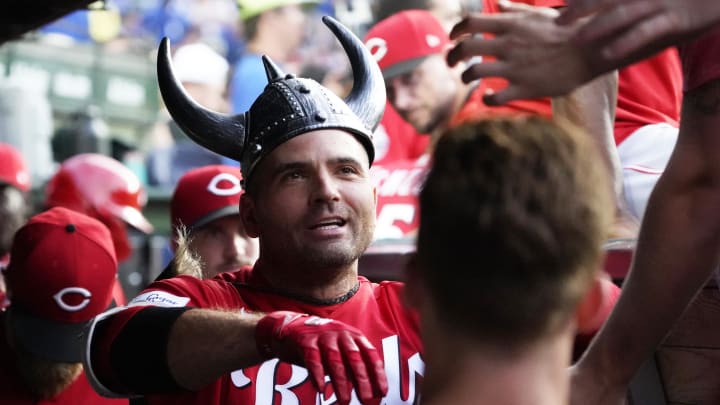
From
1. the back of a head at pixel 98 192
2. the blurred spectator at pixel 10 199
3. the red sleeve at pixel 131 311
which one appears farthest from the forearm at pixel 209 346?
the back of a head at pixel 98 192

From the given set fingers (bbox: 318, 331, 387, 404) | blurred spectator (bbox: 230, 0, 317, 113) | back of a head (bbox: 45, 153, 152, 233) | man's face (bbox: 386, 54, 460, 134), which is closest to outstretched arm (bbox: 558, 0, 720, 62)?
fingers (bbox: 318, 331, 387, 404)

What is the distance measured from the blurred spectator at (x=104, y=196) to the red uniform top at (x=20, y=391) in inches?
80.7

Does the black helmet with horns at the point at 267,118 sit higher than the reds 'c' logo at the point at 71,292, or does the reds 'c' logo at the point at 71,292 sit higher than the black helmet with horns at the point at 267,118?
the black helmet with horns at the point at 267,118

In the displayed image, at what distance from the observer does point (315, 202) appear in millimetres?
2531

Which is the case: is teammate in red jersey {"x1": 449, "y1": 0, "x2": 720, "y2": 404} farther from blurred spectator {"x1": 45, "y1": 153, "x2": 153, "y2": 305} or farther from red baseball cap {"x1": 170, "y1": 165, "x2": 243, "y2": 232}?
blurred spectator {"x1": 45, "y1": 153, "x2": 153, "y2": 305}

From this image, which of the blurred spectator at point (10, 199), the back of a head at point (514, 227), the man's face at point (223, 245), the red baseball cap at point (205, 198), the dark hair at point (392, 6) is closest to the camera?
the back of a head at point (514, 227)

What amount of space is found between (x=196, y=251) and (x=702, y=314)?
1.92 m

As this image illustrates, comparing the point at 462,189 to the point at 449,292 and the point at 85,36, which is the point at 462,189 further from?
the point at 85,36

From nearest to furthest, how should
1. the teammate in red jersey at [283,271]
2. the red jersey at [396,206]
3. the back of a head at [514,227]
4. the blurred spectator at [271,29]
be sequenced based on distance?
the back of a head at [514,227]
the teammate in red jersey at [283,271]
the red jersey at [396,206]
the blurred spectator at [271,29]

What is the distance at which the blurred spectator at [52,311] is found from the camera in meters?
3.30

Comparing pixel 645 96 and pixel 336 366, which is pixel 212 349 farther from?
pixel 645 96

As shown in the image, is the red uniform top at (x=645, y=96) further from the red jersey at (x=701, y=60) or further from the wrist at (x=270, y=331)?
the wrist at (x=270, y=331)

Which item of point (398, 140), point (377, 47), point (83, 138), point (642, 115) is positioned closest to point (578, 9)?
point (642, 115)

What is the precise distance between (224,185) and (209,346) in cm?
211
